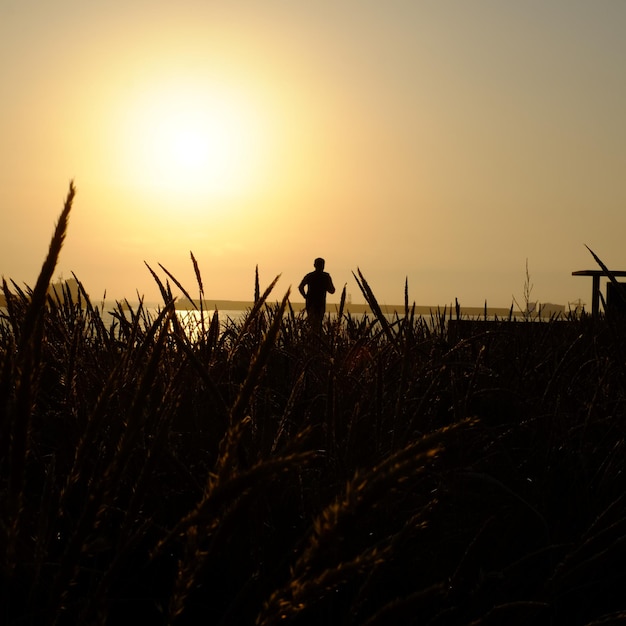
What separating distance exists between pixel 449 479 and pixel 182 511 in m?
0.50

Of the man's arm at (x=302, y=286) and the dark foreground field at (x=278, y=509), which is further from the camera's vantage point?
the man's arm at (x=302, y=286)

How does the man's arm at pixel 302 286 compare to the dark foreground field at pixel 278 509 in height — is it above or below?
above

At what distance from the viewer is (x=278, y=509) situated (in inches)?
49.6

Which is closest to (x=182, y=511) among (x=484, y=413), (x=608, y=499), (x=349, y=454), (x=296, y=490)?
(x=296, y=490)

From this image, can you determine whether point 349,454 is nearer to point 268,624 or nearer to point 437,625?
point 437,625

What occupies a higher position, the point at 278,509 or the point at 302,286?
the point at 302,286

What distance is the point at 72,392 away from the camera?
4.09 ft

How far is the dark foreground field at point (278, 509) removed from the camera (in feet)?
1.60

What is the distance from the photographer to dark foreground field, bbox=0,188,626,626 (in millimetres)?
488

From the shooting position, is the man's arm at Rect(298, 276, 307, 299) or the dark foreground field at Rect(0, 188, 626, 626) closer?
the dark foreground field at Rect(0, 188, 626, 626)

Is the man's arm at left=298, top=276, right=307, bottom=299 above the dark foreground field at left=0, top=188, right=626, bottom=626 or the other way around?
above

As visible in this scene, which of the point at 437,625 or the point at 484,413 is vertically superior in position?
the point at 484,413

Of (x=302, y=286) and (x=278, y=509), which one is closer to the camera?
(x=278, y=509)

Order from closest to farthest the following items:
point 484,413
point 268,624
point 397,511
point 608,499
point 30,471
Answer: point 268,624, point 397,511, point 608,499, point 30,471, point 484,413
